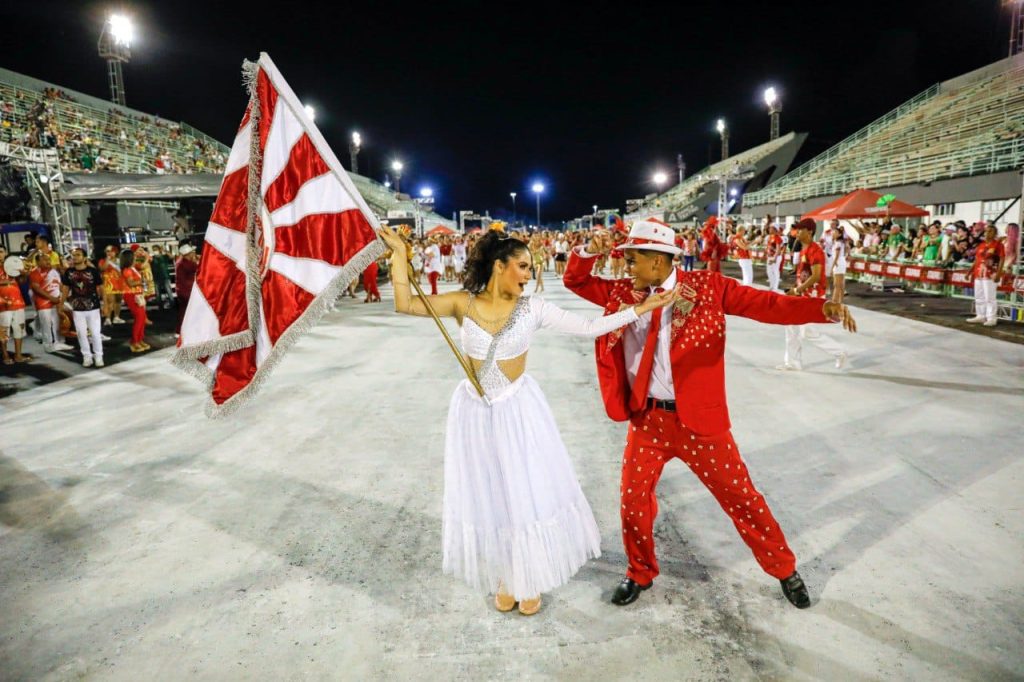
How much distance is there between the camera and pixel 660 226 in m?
2.97

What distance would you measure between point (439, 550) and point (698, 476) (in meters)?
1.63

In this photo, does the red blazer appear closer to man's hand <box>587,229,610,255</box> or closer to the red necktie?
the red necktie

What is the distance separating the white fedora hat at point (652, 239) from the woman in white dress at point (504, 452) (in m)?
0.22

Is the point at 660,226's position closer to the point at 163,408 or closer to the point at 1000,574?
the point at 1000,574

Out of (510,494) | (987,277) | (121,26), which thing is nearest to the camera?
(510,494)

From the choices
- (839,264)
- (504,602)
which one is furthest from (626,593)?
(839,264)

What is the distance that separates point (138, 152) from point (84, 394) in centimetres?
2540

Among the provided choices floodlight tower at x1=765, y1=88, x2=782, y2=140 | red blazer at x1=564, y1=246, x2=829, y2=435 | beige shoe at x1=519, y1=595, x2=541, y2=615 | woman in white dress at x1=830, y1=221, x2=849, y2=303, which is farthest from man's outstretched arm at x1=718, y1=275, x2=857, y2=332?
floodlight tower at x1=765, y1=88, x2=782, y2=140

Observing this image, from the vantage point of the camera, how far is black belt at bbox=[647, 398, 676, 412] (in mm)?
2949

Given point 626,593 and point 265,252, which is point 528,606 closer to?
point 626,593

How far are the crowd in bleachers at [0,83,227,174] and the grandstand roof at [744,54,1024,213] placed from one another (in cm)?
2804

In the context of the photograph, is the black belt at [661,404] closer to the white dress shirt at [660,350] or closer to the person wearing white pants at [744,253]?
the white dress shirt at [660,350]

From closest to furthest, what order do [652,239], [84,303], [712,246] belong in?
[652,239] < [84,303] < [712,246]

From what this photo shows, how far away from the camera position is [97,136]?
85.3 feet
